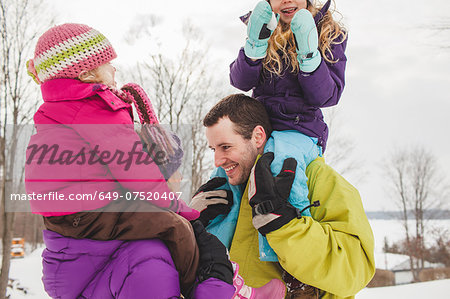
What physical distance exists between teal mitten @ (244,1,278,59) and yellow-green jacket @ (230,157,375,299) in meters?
0.72

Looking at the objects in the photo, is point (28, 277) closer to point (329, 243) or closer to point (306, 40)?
point (329, 243)

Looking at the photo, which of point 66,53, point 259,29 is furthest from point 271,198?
point 66,53

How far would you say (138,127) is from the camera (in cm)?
164

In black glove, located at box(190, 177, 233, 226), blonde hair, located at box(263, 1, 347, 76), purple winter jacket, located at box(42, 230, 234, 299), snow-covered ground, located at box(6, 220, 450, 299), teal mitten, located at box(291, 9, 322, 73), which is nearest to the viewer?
purple winter jacket, located at box(42, 230, 234, 299)

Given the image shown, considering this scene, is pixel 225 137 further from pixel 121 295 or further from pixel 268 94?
pixel 121 295

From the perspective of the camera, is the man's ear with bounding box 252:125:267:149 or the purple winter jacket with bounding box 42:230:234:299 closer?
the purple winter jacket with bounding box 42:230:234:299

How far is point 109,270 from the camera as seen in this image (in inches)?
52.7

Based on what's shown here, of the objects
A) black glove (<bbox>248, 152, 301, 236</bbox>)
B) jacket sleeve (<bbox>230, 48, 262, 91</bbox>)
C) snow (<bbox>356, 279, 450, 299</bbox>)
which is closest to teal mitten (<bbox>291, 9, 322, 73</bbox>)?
jacket sleeve (<bbox>230, 48, 262, 91</bbox>)

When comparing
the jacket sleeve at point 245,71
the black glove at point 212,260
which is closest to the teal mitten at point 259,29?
the jacket sleeve at point 245,71

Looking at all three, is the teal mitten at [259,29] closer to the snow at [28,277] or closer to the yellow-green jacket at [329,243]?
the yellow-green jacket at [329,243]

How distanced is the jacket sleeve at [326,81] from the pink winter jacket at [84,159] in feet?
3.07

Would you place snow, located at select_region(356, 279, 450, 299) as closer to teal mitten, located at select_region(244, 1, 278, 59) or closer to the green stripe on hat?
teal mitten, located at select_region(244, 1, 278, 59)

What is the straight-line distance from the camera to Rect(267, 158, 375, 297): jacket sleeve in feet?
5.17

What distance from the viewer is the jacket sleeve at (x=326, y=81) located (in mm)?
1799
